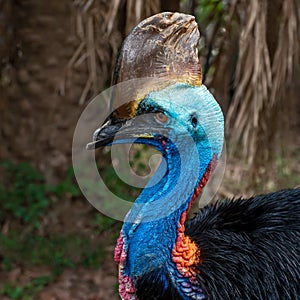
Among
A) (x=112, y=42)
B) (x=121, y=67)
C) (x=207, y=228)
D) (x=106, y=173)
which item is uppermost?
(x=121, y=67)

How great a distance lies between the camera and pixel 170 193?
2184 mm

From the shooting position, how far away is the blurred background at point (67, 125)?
157 inches

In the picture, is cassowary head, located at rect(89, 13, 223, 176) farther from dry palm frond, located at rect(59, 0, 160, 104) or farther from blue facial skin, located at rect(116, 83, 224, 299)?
dry palm frond, located at rect(59, 0, 160, 104)

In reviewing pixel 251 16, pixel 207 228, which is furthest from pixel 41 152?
pixel 207 228

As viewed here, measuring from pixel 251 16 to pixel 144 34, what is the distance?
1.62 metres

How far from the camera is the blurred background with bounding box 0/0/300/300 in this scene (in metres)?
3.98

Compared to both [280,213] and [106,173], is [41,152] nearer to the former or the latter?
[106,173]

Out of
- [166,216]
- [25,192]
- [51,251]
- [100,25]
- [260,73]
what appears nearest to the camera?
[166,216]

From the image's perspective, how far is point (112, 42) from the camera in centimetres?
389

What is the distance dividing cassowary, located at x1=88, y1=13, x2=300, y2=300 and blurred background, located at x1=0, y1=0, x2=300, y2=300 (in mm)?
1700

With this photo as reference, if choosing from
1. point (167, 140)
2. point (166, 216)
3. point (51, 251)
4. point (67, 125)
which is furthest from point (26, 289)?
point (167, 140)

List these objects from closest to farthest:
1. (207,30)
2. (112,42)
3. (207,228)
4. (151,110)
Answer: (151,110) < (207,228) < (112,42) < (207,30)

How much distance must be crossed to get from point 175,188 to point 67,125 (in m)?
2.58

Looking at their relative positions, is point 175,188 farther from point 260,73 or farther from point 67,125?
point 67,125
